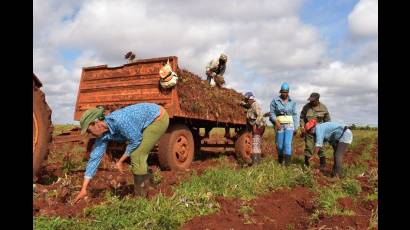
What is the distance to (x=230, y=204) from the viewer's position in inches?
202

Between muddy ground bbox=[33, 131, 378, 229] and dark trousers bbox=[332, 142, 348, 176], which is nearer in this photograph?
muddy ground bbox=[33, 131, 378, 229]

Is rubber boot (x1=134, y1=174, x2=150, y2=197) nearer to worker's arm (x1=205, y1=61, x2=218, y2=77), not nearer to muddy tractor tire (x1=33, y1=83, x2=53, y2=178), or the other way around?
muddy tractor tire (x1=33, y1=83, x2=53, y2=178)

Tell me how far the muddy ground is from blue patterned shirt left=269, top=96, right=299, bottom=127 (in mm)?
2077

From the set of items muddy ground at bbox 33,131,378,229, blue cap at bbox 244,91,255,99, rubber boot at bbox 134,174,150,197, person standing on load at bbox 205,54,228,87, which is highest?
person standing on load at bbox 205,54,228,87

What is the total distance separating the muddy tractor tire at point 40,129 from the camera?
540 cm

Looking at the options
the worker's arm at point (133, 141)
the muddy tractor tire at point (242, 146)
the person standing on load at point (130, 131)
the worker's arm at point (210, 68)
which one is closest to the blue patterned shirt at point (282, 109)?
the muddy tractor tire at point (242, 146)

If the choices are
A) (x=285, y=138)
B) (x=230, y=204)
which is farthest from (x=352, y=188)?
(x=285, y=138)

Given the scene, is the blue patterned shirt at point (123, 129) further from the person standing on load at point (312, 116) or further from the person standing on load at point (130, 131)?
the person standing on load at point (312, 116)

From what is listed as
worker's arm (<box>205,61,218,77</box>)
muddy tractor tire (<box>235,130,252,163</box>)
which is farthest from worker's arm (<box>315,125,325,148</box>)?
worker's arm (<box>205,61,218,77</box>)

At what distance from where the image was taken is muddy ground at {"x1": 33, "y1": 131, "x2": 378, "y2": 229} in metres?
4.53

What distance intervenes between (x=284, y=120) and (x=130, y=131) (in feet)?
15.0

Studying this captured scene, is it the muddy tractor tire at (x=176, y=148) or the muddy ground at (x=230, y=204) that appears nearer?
the muddy ground at (x=230, y=204)

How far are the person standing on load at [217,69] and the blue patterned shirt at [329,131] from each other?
10.4 feet
